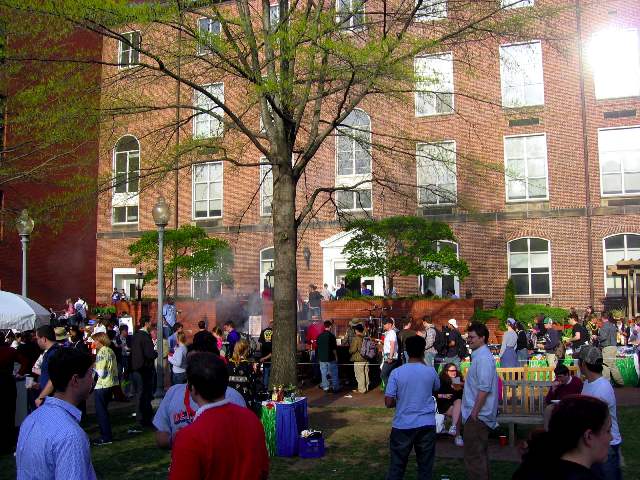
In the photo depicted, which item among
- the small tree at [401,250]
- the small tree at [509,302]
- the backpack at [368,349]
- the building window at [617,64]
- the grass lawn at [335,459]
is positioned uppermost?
the building window at [617,64]

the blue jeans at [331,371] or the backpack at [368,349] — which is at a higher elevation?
the backpack at [368,349]

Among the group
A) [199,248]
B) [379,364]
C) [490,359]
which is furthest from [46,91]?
[199,248]

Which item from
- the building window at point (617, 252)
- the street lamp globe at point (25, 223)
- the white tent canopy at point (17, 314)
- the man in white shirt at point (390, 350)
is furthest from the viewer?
the building window at point (617, 252)

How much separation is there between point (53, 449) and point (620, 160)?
27.0 metres

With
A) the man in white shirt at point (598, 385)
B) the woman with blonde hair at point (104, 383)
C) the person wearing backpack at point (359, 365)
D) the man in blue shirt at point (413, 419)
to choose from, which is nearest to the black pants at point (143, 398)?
the woman with blonde hair at point (104, 383)

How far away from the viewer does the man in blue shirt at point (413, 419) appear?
258 inches

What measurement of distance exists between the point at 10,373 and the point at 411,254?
15.4 meters

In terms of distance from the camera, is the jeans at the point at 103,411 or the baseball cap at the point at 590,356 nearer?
the baseball cap at the point at 590,356

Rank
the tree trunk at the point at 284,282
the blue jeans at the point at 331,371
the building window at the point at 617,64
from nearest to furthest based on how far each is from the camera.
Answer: the tree trunk at the point at 284,282
the blue jeans at the point at 331,371
the building window at the point at 617,64

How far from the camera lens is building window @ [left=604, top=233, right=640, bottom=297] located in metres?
26.2

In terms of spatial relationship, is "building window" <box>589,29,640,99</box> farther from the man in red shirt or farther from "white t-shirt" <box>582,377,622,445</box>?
the man in red shirt

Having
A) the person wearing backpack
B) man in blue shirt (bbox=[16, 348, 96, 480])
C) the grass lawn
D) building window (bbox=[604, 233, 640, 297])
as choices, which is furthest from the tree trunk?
building window (bbox=[604, 233, 640, 297])

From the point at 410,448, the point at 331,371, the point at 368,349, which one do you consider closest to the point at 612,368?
the point at 368,349

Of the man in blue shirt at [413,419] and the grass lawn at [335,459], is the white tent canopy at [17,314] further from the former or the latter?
the man in blue shirt at [413,419]
